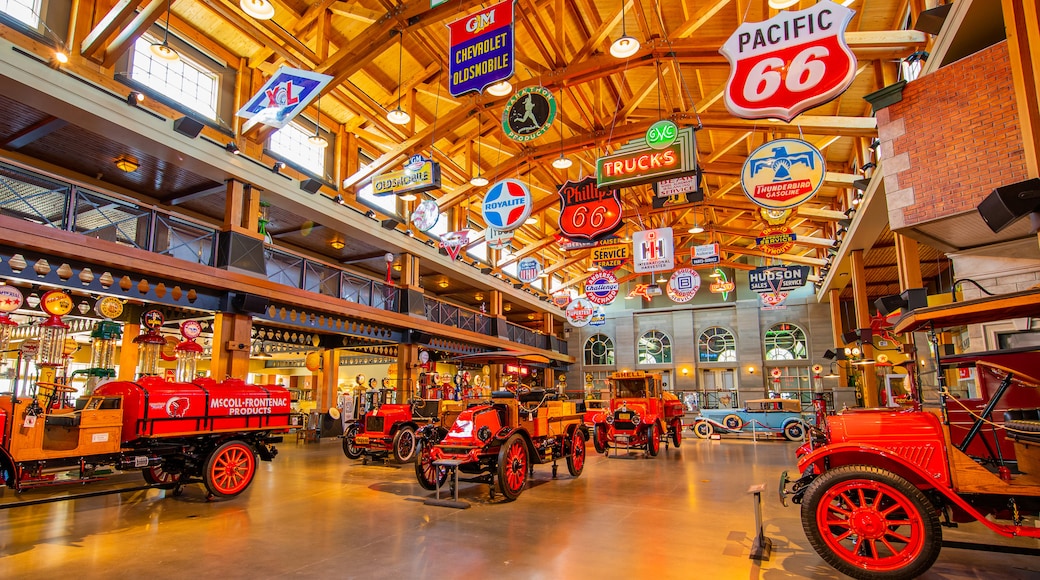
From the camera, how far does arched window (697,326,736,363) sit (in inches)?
1177

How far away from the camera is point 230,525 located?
616 centimetres

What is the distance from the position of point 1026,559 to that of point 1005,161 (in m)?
5.05

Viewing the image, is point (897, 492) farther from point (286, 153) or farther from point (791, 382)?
point (791, 382)

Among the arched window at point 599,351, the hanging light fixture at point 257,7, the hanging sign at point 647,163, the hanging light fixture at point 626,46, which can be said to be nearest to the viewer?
the hanging light fixture at point 257,7

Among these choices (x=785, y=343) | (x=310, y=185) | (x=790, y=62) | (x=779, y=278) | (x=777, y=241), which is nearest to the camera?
(x=790, y=62)

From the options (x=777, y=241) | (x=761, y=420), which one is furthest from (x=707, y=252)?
(x=761, y=420)

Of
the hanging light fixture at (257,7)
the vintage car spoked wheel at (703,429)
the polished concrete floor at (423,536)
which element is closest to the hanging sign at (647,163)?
the polished concrete floor at (423,536)

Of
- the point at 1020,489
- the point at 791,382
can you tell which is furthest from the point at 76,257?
the point at 791,382

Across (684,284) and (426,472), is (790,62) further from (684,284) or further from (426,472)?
(684,284)

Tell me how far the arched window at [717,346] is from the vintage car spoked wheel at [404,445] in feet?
73.2

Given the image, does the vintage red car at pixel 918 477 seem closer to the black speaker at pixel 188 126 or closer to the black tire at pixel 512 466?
the black tire at pixel 512 466

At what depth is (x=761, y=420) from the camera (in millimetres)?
17781

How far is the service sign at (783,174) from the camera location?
30.9ft

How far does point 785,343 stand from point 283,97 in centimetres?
2779
